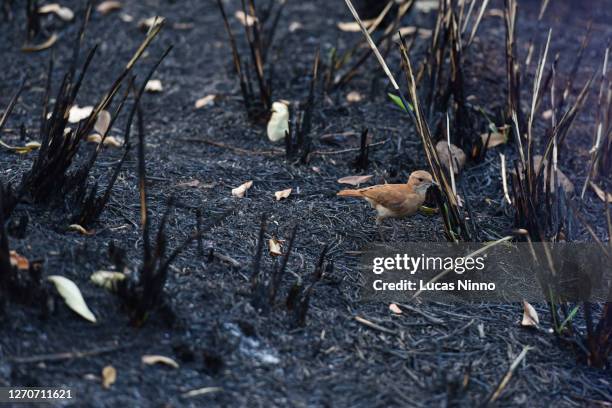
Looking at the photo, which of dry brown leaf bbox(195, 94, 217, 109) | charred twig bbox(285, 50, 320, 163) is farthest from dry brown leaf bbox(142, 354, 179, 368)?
dry brown leaf bbox(195, 94, 217, 109)

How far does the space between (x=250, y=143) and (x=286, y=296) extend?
1461 millimetres

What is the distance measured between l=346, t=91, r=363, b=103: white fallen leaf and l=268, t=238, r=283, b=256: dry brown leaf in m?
1.58

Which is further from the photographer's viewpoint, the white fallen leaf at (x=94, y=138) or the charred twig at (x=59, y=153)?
the white fallen leaf at (x=94, y=138)

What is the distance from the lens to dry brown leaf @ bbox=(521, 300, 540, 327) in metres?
2.72

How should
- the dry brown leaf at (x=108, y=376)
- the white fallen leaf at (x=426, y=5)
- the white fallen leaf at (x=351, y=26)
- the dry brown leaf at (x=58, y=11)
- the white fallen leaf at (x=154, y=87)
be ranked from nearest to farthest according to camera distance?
the dry brown leaf at (x=108, y=376)
the white fallen leaf at (x=154, y=87)
the white fallen leaf at (x=351, y=26)
the dry brown leaf at (x=58, y=11)
the white fallen leaf at (x=426, y=5)

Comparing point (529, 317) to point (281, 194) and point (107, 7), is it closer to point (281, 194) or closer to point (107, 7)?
point (281, 194)

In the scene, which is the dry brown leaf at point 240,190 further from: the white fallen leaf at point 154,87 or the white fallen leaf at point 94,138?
the white fallen leaf at point 154,87

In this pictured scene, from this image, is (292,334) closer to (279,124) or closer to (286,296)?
(286,296)

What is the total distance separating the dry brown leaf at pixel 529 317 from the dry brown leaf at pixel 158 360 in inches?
49.2

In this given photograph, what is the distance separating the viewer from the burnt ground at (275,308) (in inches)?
89.7

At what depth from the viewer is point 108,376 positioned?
2195mm

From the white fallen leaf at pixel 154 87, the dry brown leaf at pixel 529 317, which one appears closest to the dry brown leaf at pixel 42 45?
the white fallen leaf at pixel 154 87

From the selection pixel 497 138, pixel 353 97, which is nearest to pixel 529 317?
pixel 497 138

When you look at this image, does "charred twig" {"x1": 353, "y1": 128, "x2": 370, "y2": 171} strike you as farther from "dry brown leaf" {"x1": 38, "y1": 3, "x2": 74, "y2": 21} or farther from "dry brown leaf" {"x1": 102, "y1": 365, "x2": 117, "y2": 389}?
"dry brown leaf" {"x1": 38, "y1": 3, "x2": 74, "y2": 21}
